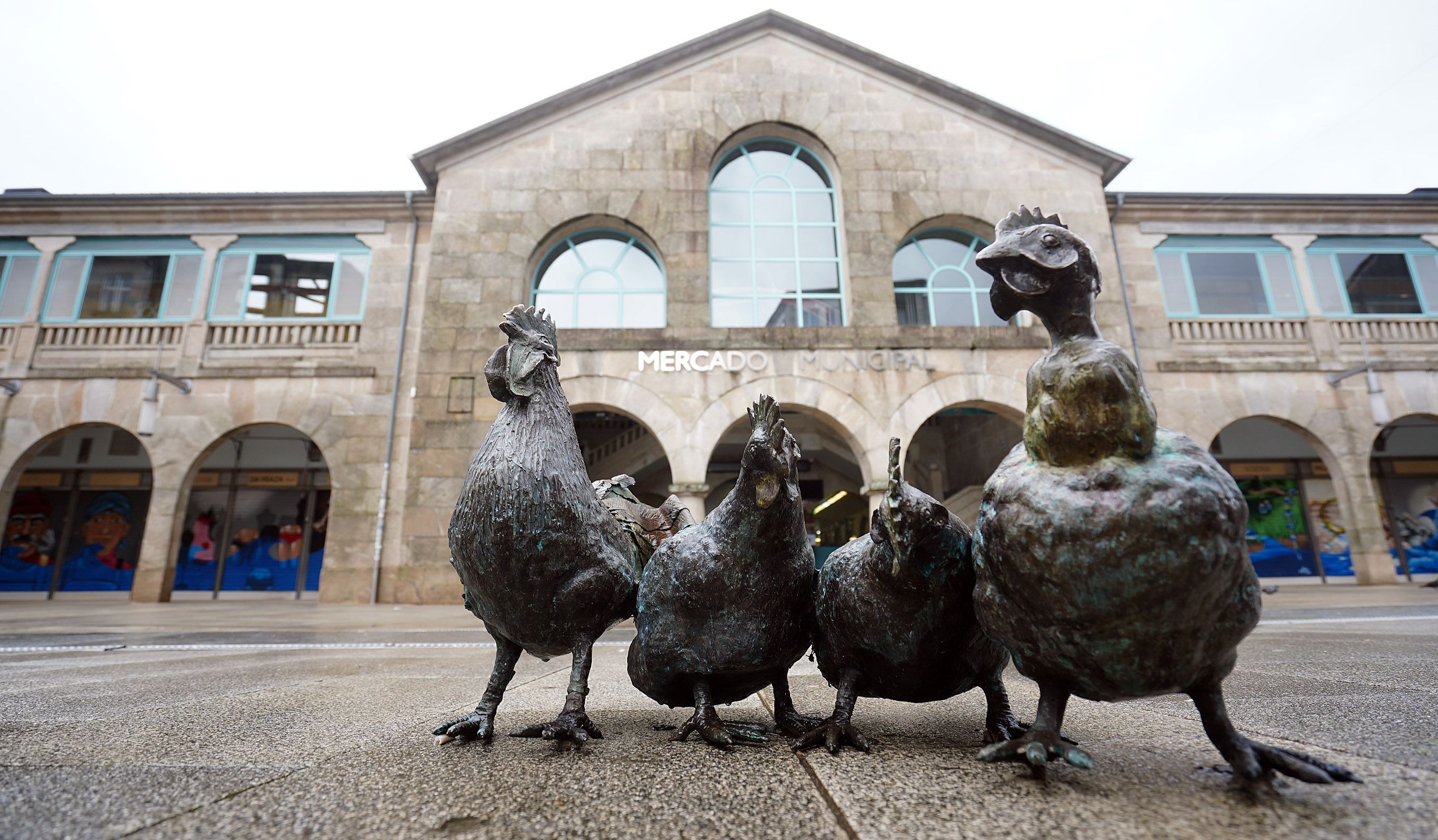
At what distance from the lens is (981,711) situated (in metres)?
2.27

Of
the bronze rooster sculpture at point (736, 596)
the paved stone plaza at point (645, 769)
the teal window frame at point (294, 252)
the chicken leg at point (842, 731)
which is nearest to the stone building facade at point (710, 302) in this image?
→ the teal window frame at point (294, 252)

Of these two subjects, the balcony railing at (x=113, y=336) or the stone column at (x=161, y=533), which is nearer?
the stone column at (x=161, y=533)

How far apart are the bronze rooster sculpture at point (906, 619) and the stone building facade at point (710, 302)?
8191 mm

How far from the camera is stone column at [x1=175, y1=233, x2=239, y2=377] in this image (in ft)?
36.5

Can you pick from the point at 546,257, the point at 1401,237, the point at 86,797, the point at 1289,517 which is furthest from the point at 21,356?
the point at 1401,237

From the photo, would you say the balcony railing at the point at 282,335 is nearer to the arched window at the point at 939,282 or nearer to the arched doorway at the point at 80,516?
the arched doorway at the point at 80,516

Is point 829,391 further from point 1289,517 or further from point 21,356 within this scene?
point 21,356

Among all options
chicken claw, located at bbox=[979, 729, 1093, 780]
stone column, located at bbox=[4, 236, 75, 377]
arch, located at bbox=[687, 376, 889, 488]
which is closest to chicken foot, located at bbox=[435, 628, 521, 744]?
chicken claw, located at bbox=[979, 729, 1093, 780]

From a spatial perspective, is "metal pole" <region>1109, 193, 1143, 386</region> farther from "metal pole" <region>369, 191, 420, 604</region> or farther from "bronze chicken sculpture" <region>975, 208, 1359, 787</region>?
"metal pole" <region>369, 191, 420, 604</region>

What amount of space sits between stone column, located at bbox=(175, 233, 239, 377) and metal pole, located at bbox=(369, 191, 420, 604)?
11.1 ft

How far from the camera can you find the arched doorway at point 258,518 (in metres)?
13.2

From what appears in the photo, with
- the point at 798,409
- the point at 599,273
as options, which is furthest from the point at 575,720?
the point at 599,273

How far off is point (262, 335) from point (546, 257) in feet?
17.1

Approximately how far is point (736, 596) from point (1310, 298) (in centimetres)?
1506
